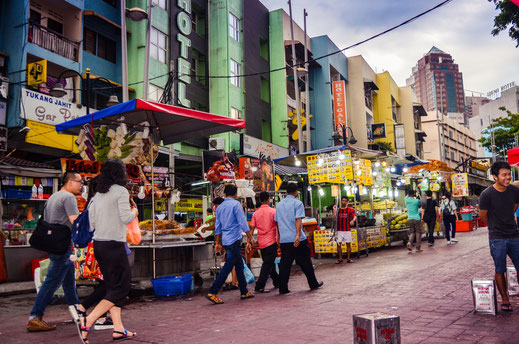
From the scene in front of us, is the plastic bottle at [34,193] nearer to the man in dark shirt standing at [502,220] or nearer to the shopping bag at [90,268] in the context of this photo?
the shopping bag at [90,268]

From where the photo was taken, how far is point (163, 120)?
972cm

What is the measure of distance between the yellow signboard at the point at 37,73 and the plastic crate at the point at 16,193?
3856 millimetres

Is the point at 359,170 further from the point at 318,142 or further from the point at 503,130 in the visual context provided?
the point at 503,130

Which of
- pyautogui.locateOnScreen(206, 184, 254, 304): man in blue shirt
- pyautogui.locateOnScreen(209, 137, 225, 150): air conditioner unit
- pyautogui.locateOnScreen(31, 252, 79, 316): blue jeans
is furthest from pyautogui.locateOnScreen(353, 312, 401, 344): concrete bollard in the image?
pyautogui.locateOnScreen(209, 137, 225, 150): air conditioner unit

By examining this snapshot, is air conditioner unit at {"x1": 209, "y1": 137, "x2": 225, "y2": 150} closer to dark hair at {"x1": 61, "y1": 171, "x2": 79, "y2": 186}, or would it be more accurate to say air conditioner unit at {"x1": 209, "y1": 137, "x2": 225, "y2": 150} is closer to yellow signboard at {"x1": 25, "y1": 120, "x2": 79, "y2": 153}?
yellow signboard at {"x1": 25, "y1": 120, "x2": 79, "y2": 153}

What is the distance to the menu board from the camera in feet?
48.8

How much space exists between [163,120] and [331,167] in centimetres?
731

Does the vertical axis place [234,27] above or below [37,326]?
above

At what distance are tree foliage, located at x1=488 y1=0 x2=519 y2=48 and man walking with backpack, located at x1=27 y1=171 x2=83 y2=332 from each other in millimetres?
12172

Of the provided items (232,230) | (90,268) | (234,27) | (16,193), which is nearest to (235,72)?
(234,27)

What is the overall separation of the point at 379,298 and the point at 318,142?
103 ft

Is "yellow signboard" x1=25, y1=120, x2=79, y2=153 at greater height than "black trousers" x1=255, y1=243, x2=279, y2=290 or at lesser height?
greater

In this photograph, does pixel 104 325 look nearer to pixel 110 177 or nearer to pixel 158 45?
pixel 110 177

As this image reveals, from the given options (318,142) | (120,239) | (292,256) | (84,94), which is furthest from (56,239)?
(318,142)
